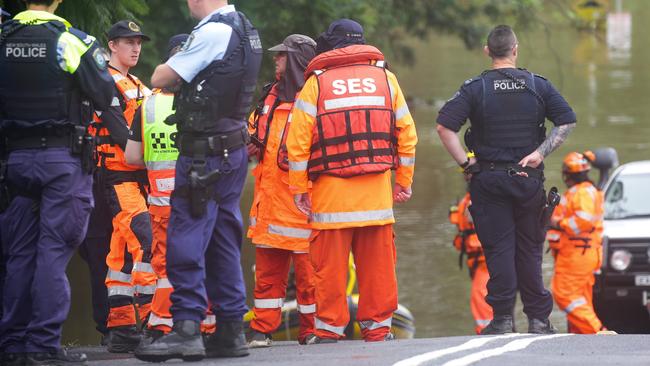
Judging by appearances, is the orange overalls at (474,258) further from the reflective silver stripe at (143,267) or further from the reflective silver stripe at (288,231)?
the reflective silver stripe at (143,267)

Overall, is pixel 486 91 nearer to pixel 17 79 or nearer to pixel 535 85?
pixel 535 85

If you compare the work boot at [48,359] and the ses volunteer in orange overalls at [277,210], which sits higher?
the ses volunteer in orange overalls at [277,210]

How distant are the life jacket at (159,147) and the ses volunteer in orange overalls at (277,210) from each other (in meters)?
1.00

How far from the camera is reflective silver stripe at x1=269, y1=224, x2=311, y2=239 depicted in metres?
9.16

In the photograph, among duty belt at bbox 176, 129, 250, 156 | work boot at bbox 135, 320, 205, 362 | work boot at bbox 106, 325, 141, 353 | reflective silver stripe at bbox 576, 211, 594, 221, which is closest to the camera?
work boot at bbox 135, 320, 205, 362

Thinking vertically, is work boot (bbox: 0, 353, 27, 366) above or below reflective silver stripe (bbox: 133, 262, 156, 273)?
below

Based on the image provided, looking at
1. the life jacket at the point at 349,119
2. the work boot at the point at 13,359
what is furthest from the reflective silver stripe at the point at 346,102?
the work boot at the point at 13,359

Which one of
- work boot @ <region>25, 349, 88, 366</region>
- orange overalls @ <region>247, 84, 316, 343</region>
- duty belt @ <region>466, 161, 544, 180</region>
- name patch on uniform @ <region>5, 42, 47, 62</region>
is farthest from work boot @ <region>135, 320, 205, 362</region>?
duty belt @ <region>466, 161, 544, 180</region>

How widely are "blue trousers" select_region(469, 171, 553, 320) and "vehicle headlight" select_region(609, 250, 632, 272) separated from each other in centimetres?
368

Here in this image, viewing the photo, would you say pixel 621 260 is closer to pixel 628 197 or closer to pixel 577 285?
pixel 577 285

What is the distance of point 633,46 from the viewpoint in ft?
198

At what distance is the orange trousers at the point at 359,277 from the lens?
8523 mm

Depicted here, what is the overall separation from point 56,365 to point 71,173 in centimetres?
94

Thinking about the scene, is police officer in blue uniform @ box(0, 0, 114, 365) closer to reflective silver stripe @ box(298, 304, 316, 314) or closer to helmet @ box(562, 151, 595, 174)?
reflective silver stripe @ box(298, 304, 316, 314)
